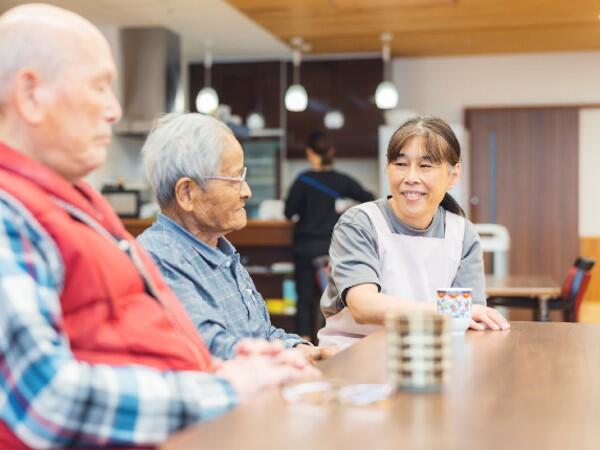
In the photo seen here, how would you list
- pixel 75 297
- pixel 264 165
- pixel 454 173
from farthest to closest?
pixel 264 165 → pixel 454 173 → pixel 75 297

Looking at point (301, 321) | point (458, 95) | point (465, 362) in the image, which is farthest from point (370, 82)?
point (465, 362)

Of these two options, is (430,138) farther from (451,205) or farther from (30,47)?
(30,47)

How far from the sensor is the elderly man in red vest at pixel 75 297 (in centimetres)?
101

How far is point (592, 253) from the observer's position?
29.7ft

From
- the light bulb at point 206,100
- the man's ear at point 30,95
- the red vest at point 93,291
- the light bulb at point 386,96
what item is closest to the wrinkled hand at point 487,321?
the red vest at point 93,291

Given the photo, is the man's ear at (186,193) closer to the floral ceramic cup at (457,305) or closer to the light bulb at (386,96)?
the floral ceramic cup at (457,305)

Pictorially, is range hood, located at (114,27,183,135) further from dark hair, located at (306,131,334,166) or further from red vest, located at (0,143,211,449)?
red vest, located at (0,143,211,449)

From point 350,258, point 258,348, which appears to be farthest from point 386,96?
point 258,348

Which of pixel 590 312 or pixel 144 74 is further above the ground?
pixel 144 74

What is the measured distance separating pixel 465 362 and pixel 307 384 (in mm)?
439

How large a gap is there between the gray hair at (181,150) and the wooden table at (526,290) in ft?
8.25

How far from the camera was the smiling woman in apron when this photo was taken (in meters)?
2.30

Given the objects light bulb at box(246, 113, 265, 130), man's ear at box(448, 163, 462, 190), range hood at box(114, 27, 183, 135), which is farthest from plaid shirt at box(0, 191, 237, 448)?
light bulb at box(246, 113, 265, 130)

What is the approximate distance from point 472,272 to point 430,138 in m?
0.39
